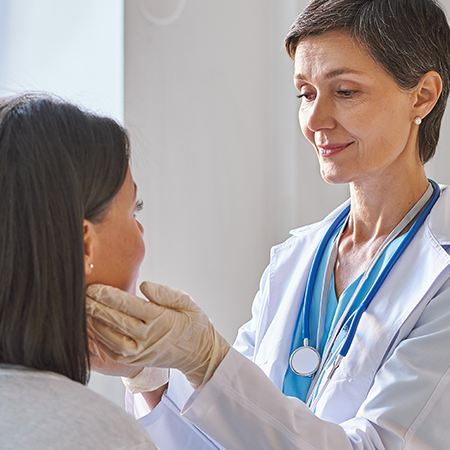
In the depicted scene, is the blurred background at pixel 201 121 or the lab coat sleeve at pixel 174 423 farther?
the blurred background at pixel 201 121

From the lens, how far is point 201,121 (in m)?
1.83

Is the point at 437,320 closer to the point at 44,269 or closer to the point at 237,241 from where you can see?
the point at 44,269

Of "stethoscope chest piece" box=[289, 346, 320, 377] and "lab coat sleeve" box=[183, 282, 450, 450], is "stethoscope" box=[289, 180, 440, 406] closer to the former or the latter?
"stethoscope chest piece" box=[289, 346, 320, 377]

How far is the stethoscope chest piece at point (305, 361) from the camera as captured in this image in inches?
43.1

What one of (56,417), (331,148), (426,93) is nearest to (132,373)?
(56,417)

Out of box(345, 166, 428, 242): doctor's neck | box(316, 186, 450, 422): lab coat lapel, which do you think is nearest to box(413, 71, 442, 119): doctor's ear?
box(345, 166, 428, 242): doctor's neck

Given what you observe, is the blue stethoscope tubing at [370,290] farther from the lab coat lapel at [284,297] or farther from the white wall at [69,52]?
the white wall at [69,52]

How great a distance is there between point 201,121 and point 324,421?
1181 mm

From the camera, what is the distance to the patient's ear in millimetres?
772

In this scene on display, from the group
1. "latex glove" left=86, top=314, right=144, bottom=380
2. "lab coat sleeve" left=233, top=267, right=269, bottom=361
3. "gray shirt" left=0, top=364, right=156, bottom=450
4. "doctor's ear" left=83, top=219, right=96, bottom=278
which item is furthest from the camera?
"lab coat sleeve" left=233, top=267, right=269, bottom=361

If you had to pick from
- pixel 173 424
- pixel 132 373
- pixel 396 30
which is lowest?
pixel 173 424

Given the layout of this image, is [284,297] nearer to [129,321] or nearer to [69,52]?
[129,321]

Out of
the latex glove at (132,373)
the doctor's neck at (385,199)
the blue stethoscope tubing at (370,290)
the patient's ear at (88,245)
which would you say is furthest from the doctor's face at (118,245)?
the doctor's neck at (385,199)

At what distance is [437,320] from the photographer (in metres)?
0.96
